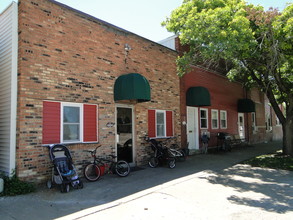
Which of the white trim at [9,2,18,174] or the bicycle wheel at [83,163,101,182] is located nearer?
the white trim at [9,2,18,174]

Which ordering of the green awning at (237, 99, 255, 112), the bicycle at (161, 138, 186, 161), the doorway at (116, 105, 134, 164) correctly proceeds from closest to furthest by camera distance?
the doorway at (116, 105, 134, 164) < the bicycle at (161, 138, 186, 161) < the green awning at (237, 99, 255, 112)

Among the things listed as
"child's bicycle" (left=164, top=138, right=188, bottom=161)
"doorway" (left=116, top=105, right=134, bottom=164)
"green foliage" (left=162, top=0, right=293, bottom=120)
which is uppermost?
"green foliage" (left=162, top=0, right=293, bottom=120)

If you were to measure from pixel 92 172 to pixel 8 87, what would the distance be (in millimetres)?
3575

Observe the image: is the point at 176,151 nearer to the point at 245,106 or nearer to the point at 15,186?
the point at 15,186

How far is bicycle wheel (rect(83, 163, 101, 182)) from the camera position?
7.14m

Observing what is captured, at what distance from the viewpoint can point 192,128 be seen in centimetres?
1328

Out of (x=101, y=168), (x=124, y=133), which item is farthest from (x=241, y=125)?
(x=101, y=168)

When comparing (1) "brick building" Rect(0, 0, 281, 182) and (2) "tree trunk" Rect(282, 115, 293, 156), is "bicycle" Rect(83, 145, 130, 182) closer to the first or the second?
(1) "brick building" Rect(0, 0, 281, 182)

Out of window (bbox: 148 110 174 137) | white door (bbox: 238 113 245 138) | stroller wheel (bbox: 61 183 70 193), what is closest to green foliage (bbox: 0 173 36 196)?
stroller wheel (bbox: 61 183 70 193)

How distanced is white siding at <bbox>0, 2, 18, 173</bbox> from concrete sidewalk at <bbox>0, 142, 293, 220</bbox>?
1.40 meters

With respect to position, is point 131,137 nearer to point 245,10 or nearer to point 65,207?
point 65,207

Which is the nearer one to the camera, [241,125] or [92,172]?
[92,172]

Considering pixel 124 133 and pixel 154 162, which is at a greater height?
pixel 124 133

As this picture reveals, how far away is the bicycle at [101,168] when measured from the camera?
23.9 feet
